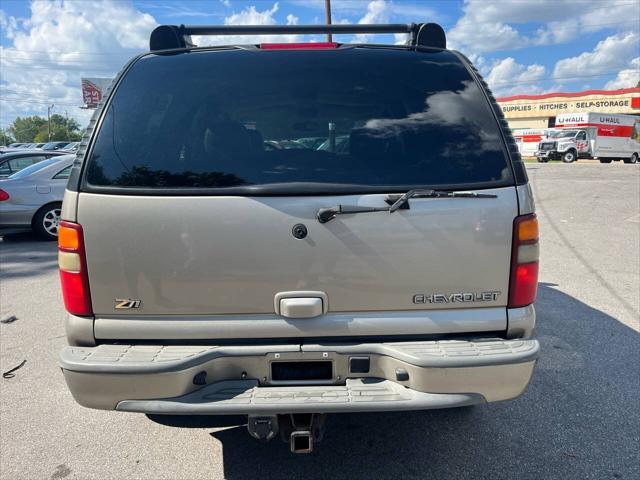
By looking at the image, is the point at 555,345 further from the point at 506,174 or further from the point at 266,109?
the point at 266,109

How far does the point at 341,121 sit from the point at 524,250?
1.09 metres

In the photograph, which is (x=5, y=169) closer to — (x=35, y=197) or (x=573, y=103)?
(x=35, y=197)

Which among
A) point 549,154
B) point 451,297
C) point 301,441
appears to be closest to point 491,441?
point 451,297

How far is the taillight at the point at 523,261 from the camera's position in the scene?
2.21m

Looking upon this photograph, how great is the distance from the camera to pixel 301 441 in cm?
214

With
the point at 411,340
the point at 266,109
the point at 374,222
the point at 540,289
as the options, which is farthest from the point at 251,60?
the point at 540,289

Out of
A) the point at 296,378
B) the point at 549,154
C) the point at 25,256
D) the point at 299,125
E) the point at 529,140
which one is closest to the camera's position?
the point at 296,378

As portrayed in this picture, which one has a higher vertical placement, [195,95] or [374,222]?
[195,95]

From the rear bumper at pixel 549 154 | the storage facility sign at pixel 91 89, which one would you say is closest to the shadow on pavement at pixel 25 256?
the rear bumper at pixel 549 154

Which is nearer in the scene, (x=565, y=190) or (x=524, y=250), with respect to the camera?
(x=524, y=250)

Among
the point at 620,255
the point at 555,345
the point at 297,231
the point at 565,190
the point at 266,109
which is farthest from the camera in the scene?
the point at 565,190

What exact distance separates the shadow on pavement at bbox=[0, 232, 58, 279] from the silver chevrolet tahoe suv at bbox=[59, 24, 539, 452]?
5.56m

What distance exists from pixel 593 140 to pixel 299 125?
1627 inches

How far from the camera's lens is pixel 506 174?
2.24 metres
